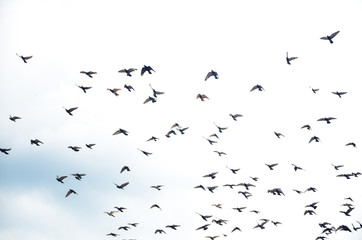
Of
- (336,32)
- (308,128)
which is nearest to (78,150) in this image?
(308,128)

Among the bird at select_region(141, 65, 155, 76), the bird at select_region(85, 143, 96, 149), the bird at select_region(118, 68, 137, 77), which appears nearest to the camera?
the bird at select_region(141, 65, 155, 76)

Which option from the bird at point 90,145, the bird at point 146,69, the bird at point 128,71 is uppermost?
the bird at point 128,71

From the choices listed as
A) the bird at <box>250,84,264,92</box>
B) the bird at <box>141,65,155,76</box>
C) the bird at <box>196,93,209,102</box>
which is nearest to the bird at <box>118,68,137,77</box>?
the bird at <box>141,65,155,76</box>

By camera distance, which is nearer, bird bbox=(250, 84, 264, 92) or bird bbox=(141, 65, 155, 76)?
bird bbox=(141, 65, 155, 76)

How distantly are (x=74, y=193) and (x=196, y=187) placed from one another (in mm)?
12157

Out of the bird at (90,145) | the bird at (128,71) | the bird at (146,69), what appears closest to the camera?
the bird at (146,69)

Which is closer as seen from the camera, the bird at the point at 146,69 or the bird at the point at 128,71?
the bird at the point at 146,69

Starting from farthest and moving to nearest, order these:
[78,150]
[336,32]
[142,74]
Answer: [78,150] → [142,74] → [336,32]

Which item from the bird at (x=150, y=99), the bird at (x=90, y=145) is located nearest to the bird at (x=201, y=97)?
the bird at (x=150, y=99)

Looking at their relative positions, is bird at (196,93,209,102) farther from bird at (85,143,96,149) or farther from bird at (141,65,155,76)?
bird at (85,143,96,149)

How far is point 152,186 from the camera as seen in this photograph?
38344 millimetres

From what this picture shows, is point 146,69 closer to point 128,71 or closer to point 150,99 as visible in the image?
point 128,71

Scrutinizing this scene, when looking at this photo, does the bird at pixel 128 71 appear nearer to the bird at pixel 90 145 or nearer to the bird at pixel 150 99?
the bird at pixel 150 99

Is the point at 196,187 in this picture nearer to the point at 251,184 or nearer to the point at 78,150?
the point at 251,184
